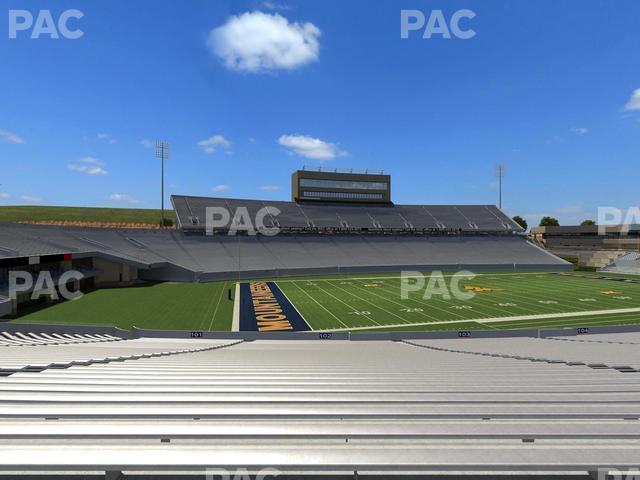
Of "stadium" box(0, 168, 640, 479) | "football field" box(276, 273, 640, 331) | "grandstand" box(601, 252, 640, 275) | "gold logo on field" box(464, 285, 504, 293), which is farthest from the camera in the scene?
"grandstand" box(601, 252, 640, 275)

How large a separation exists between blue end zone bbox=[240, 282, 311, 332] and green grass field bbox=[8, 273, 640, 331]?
32.1 inches

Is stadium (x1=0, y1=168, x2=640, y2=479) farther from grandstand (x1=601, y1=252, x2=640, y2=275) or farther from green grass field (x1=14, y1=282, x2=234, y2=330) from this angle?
grandstand (x1=601, y1=252, x2=640, y2=275)

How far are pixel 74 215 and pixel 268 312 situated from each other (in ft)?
266

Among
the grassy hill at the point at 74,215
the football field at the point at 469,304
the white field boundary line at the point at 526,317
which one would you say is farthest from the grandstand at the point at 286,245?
the grassy hill at the point at 74,215

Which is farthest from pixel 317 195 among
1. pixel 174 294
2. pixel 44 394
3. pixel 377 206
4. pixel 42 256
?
pixel 44 394

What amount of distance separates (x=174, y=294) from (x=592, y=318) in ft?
104

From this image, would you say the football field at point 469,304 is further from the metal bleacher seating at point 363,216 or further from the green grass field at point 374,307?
the metal bleacher seating at point 363,216

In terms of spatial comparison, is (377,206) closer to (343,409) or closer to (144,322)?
(144,322)

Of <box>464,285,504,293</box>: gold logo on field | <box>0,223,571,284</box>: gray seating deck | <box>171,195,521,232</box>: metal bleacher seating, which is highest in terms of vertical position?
<box>171,195,521,232</box>: metal bleacher seating

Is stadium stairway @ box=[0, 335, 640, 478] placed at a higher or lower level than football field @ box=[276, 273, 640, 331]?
higher

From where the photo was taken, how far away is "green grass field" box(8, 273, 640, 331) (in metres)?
22.7

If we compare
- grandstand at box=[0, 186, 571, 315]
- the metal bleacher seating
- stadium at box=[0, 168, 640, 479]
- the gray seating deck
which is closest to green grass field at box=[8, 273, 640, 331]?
stadium at box=[0, 168, 640, 479]

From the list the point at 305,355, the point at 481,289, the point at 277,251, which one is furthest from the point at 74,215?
the point at 305,355

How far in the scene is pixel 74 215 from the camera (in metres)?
85.6
